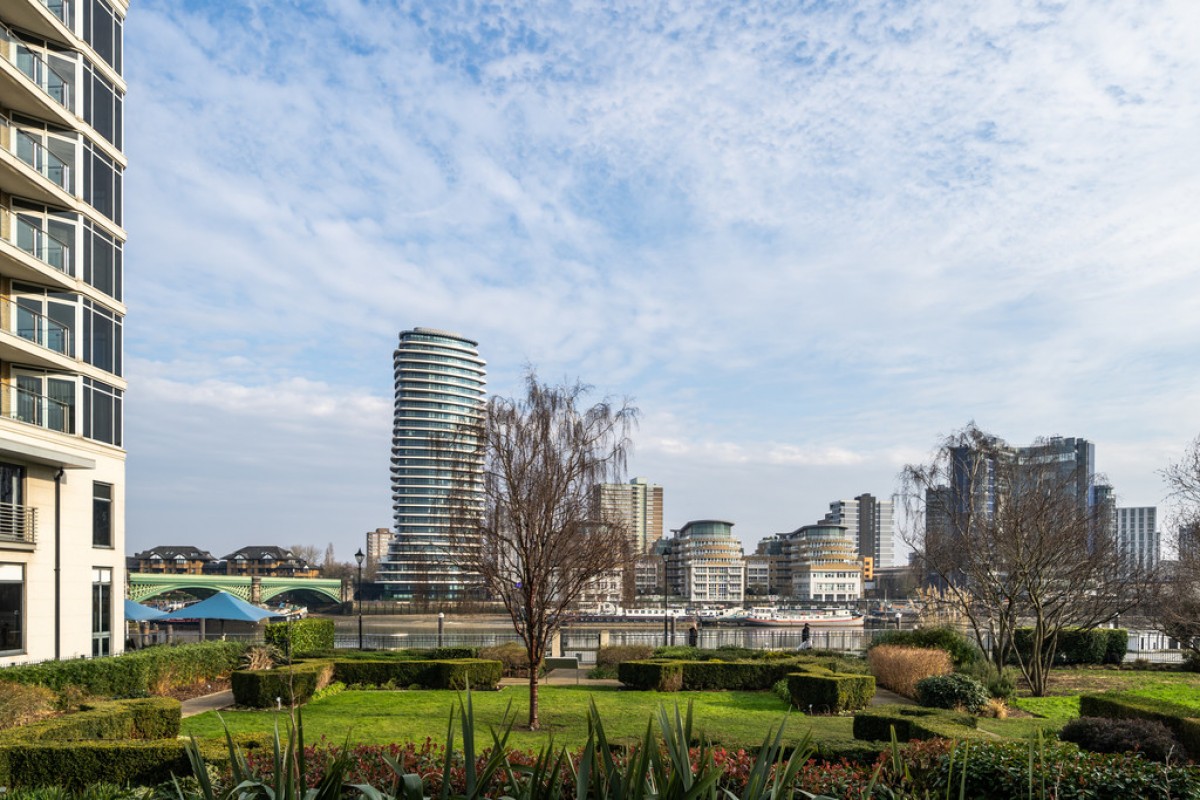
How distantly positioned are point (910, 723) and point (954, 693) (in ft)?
18.0

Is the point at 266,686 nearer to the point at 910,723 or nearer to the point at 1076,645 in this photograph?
the point at 910,723

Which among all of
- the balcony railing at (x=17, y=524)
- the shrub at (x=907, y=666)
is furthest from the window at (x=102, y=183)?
the shrub at (x=907, y=666)

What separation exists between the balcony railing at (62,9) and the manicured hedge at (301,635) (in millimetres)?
16690

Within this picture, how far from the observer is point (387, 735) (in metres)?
16.2

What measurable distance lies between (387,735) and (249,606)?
17.6 meters

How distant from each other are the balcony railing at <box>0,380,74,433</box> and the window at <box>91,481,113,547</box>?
2184mm

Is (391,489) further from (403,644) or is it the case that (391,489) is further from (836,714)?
(836,714)

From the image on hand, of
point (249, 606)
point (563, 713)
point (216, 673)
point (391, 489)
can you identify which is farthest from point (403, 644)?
point (391, 489)

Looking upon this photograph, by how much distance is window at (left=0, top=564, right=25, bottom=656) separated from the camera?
70.2 ft

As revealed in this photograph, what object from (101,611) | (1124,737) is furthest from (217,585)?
(1124,737)

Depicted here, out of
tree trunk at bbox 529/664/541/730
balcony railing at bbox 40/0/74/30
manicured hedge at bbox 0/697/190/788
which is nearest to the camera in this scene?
manicured hedge at bbox 0/697/190/788

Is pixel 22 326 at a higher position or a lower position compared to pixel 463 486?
higher

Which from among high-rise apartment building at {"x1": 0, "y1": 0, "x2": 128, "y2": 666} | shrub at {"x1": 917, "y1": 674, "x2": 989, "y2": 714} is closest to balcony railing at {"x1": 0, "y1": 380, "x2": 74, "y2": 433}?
high-rise apartment building at {"x1": 0, "y1": 0, "x2": 128, "y2": 666}

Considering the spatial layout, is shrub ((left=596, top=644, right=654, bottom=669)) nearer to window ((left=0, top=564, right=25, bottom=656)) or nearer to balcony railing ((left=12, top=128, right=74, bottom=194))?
window ((left=0, top=564, right=25, bottom=656))
